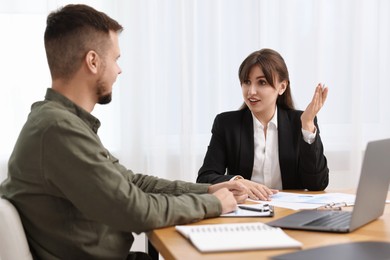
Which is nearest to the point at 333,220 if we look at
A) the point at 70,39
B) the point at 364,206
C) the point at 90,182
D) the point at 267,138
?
the point at 364,206

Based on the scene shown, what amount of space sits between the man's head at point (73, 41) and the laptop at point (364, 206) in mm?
733

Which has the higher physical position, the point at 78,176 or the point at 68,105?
the point at 68,105

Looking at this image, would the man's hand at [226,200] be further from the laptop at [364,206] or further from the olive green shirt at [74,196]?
the laptop at [364,206]

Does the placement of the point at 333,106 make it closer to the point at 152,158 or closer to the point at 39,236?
the point at 152,158

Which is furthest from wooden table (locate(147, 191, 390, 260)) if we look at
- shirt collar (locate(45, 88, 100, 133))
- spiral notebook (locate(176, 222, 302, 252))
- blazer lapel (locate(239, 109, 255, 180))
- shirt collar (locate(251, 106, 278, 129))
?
shirt collar (locate(251, 106, 278, 129))

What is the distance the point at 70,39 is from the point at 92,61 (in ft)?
0.31

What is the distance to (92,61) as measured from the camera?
70.1 inches

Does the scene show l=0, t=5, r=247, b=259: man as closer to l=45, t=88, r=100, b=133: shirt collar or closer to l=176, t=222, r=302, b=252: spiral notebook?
l=45, t=88, r=100, b=133: shirt collar

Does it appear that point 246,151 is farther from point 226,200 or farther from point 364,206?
point 364,206

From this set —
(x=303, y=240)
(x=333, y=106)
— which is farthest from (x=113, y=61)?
(x=333, y=106)

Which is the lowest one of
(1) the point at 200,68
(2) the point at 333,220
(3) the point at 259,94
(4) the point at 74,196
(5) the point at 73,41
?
(2) the point at 333,220

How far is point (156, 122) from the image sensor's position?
350 cm

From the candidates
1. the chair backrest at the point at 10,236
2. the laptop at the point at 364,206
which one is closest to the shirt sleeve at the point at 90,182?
the chair backrest at the point at 10,236

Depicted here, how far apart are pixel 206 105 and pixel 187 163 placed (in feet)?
1.24
